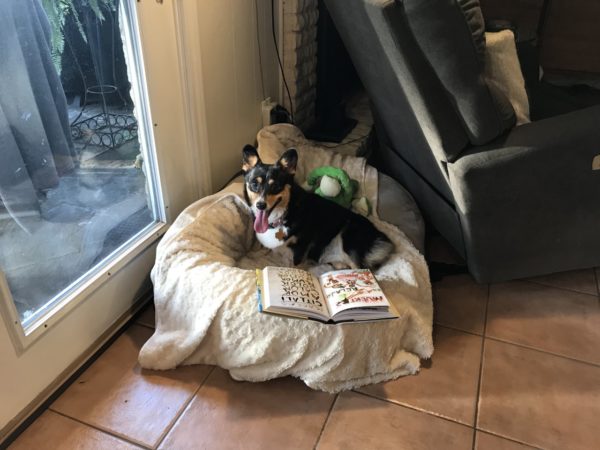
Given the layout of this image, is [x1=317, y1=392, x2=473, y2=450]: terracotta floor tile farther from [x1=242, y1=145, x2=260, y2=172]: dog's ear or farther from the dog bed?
[x1=242, y1=145, x2=260, y2=172]: dog's ear

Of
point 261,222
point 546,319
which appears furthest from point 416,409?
point 261,222

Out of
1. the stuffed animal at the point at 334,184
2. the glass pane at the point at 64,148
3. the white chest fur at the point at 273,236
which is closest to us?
the glass pane at the point at 64,148

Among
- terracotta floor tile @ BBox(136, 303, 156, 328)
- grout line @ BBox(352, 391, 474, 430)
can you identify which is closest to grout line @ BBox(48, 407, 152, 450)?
terracotta floor tile @ BBox(136, 303, 156, 328)

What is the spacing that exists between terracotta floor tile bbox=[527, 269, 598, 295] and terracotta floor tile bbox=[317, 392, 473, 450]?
34.7 inches

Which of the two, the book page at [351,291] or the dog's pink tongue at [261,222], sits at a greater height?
the dog's pink tongue at [261,222]

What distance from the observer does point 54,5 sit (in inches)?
54.2

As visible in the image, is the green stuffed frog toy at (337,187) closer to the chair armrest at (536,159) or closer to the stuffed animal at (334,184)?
the stuffed animal at (334,184)

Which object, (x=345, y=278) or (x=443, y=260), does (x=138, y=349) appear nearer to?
(x=345, y=278)

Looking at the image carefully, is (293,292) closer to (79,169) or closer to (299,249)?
(299,249)

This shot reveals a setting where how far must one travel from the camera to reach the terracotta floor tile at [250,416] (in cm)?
138

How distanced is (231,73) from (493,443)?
1713 mm

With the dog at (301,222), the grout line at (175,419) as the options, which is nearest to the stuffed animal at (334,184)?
the dog at (301,222)

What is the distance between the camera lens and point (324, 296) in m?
1.58

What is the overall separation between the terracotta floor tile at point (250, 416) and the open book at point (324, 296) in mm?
261
